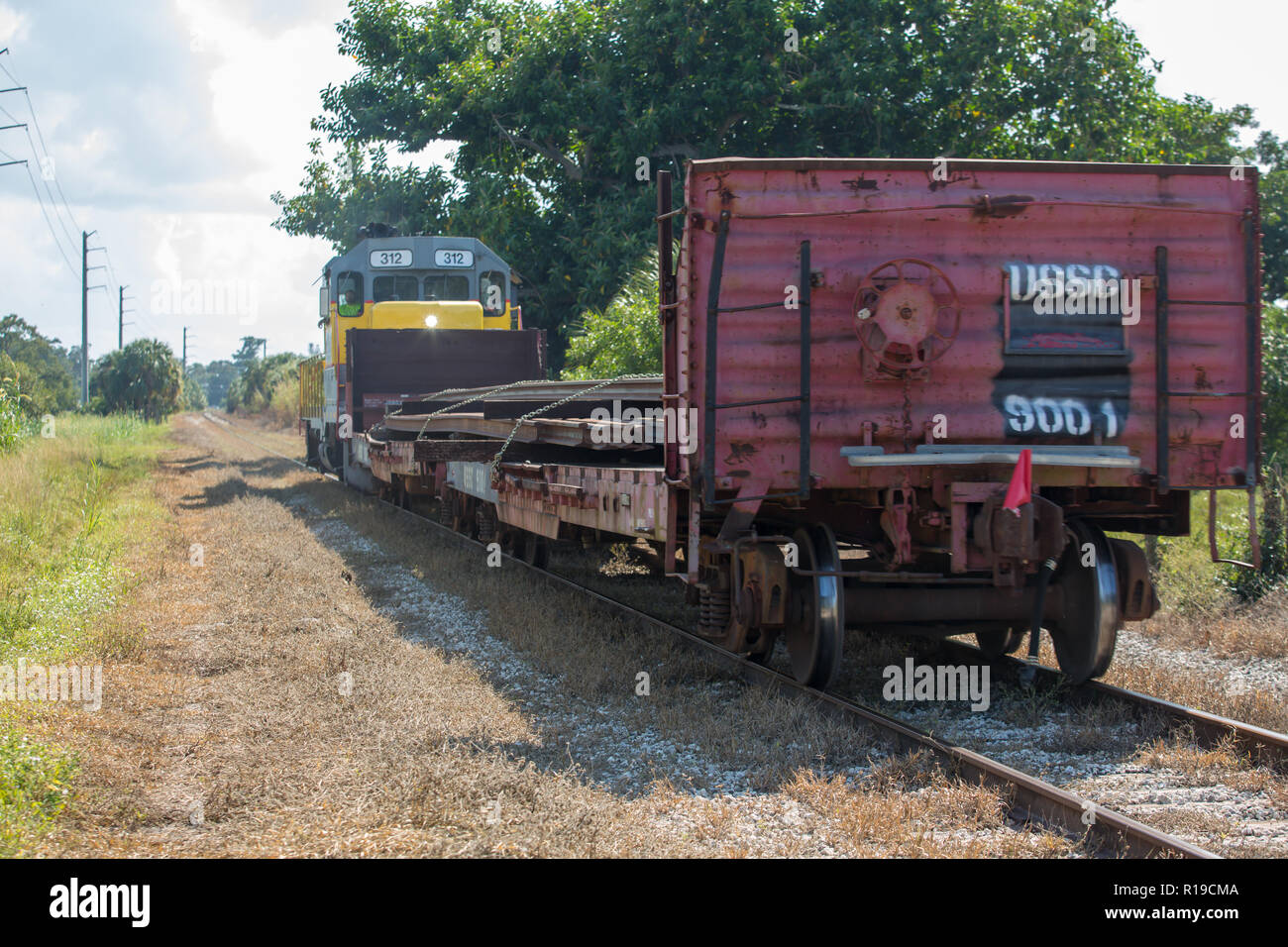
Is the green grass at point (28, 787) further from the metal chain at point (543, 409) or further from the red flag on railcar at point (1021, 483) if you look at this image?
the red flag on railcar at point (1021, 483)

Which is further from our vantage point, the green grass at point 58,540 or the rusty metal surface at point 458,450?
the rusty metal surface at point 458,450

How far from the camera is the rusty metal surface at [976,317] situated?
5891 mm

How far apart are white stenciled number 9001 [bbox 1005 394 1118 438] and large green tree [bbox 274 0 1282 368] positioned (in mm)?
14867

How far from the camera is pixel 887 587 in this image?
21.2 feet

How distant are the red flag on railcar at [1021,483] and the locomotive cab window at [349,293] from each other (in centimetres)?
1368

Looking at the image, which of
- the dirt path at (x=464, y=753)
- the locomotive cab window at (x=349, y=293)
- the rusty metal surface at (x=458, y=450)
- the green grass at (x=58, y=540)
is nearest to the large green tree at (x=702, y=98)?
the locomotive cab window at (x=349, y=293)

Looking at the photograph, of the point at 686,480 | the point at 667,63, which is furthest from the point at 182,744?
the point at 667,63

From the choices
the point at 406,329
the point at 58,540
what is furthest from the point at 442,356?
the point at 58,540

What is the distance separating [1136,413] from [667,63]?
17554 mm

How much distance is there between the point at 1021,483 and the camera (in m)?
5.57

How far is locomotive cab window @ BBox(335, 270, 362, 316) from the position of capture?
17452 mm

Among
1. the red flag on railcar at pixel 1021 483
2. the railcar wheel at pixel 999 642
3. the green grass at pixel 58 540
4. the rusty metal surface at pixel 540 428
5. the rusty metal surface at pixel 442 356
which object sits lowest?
the railcar wheel at pixel 999 642

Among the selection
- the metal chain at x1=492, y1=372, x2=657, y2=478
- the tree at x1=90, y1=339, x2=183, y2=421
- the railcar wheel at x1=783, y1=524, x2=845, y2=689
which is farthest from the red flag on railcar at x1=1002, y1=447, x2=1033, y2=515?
the tree at x1=90, y1=339, x2=183, y2=421
